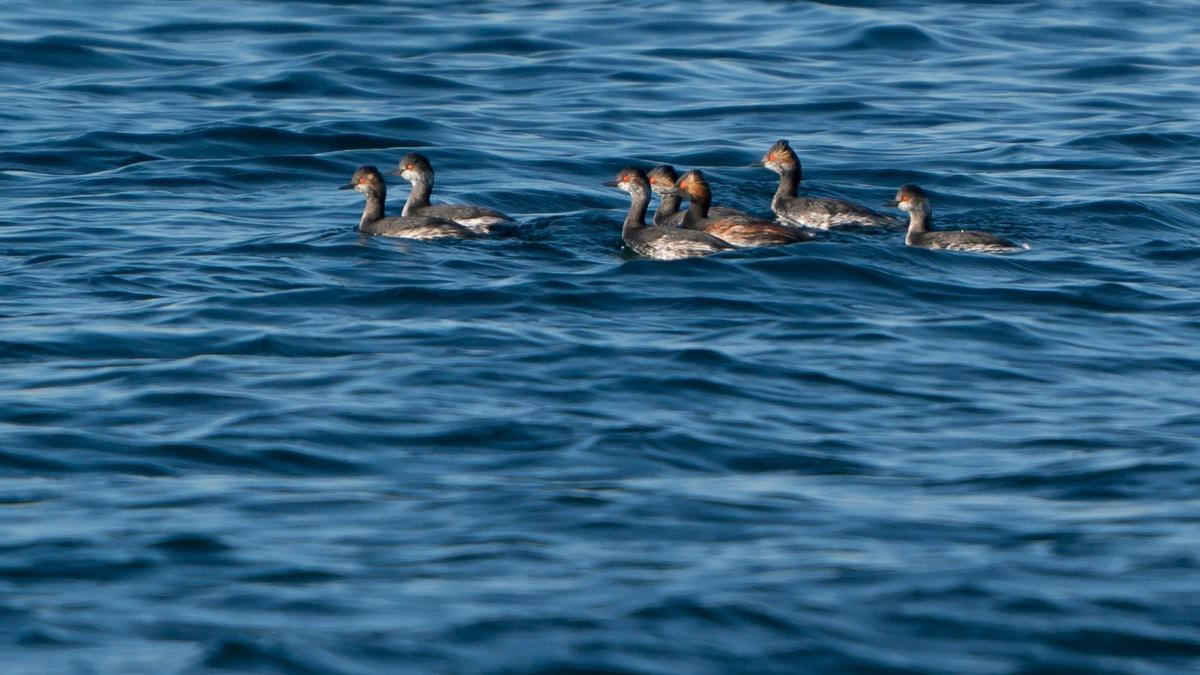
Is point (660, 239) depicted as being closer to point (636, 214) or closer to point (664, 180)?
point (636, 214)

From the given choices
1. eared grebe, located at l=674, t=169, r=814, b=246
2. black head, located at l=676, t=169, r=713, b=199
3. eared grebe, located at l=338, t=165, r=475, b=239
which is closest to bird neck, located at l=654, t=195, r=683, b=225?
eared grebe, located at l=674, t=169, r=814, b=246

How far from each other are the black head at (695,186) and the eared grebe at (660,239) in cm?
44

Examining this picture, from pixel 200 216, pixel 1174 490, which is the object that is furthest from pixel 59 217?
pixel 1174 490

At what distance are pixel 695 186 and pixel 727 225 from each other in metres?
0.85

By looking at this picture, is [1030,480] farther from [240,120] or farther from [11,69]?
[11,69]

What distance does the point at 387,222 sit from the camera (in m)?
15.4

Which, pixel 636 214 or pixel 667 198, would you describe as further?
pixel 667 198

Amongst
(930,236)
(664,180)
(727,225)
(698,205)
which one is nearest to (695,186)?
(698,205)

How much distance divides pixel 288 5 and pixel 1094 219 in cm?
1562

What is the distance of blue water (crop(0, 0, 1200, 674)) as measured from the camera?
26.1 feet

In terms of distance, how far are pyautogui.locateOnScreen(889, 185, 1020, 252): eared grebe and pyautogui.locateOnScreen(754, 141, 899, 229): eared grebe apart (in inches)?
24.5

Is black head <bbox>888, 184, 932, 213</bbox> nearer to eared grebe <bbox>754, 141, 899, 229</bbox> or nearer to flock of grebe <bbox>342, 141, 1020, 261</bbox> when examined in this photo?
flock of grebe <bbox>342, 141, 1020, 261</bbox>

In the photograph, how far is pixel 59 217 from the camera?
16016 mm

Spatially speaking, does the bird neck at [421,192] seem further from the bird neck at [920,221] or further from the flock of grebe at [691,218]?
the bird neck at [920,221]
